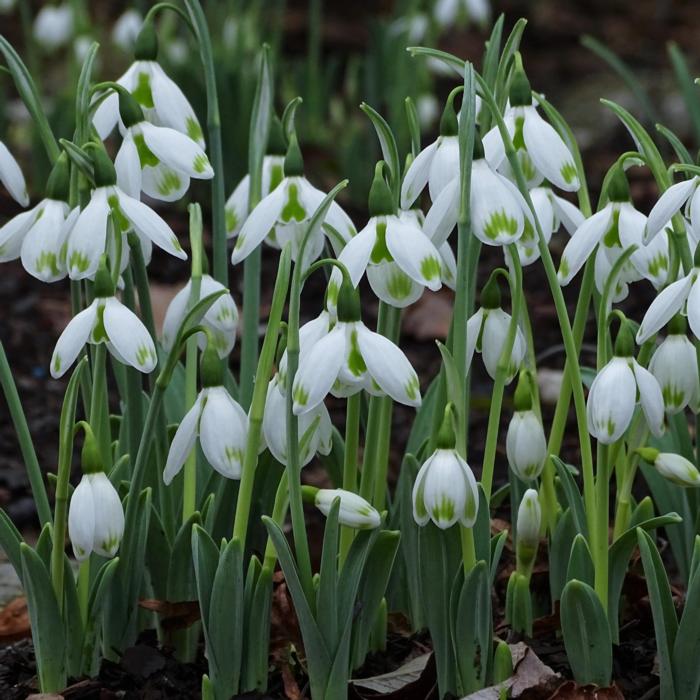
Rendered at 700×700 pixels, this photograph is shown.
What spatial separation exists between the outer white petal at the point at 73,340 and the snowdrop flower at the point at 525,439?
52 cm

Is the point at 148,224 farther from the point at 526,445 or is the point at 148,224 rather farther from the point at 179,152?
the point at 526,445

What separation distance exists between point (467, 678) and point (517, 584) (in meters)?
0.14

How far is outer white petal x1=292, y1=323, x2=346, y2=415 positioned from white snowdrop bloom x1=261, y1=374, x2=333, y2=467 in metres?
0.09

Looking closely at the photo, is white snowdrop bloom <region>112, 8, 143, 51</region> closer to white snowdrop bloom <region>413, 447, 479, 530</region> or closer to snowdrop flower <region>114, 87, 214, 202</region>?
snowdrop flower <region>114, 87, 214, 202</region>

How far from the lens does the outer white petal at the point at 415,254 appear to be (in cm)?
140

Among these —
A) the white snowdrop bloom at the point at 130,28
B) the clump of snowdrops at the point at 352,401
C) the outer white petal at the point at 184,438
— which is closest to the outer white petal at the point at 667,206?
the clump of snowdrops at the point at 352,401

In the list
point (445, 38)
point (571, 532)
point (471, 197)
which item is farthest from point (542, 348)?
point (445, 38)

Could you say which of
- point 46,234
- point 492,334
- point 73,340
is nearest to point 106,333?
point 73,340

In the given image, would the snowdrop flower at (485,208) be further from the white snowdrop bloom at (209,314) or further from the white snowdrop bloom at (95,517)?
the white snowdrop bloom at (95,517)

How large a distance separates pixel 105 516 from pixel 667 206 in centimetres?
71

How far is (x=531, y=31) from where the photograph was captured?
620 centimetres

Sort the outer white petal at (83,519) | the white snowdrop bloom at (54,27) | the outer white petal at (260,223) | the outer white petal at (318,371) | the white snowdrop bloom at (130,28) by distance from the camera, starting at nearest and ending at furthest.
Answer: the outer white petal at (318,371) < the outer white petal at (83,519) < the outer white petal at (260,223) < the white snowdrop bloom at (130,28) < the white snowdrop bloom at (54,27)

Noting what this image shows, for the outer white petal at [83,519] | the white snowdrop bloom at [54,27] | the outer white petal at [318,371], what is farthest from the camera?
the white snowdrop bloom at [54,27]

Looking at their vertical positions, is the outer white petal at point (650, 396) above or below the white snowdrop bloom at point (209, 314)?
below
